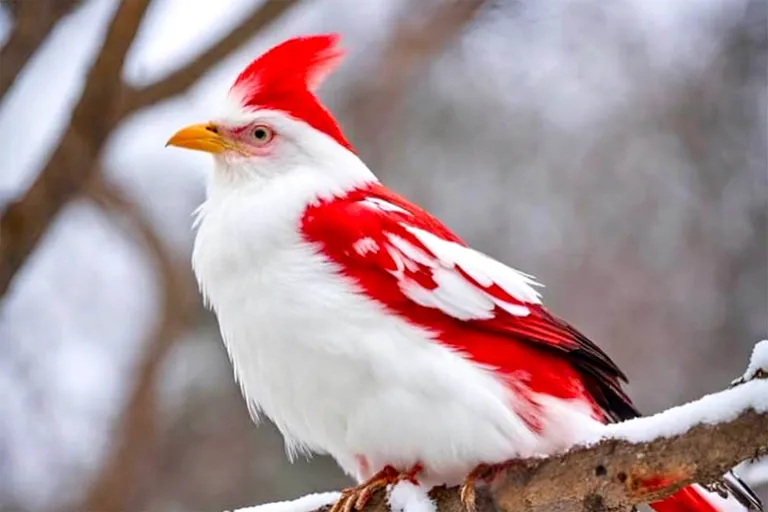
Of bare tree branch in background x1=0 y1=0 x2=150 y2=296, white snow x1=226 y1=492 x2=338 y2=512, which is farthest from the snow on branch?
bare tree branch in background x1=0 y1=0 x2=150 y2=296

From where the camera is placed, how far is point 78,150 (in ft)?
5.61

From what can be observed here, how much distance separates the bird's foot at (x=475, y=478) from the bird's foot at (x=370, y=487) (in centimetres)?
8

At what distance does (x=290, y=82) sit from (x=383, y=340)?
0.51m

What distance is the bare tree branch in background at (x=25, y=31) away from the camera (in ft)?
5.54

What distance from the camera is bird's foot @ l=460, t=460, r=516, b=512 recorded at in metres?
1.50

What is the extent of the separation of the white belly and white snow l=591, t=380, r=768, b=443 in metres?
0.22

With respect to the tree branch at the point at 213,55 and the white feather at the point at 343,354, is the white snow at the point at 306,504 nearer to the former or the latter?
the white feather at the point at 343,354

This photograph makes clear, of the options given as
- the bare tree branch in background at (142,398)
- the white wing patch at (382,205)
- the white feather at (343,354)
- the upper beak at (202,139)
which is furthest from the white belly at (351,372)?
the bare tree branch in background at (142,398)

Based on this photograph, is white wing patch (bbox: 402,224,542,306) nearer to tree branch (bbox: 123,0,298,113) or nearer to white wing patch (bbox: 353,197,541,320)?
white wing patch (bbox: 353,197,541,320)

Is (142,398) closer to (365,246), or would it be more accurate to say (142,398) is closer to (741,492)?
(365,246)

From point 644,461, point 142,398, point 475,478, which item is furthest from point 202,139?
point 142,398

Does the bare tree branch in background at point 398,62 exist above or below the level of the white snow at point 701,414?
above

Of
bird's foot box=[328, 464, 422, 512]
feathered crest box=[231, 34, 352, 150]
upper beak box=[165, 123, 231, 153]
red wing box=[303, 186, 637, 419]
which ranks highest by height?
feathered crest box=[231, 34, 352, 150]

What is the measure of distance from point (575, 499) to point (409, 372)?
0.90 feet
